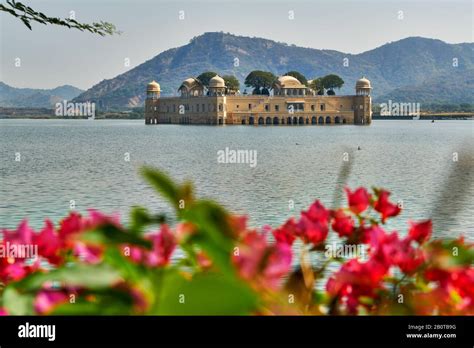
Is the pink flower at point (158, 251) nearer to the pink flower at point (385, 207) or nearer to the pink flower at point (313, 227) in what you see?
the pink flower at point (313, 227)

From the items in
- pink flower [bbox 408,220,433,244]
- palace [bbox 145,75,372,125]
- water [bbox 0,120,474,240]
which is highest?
palace [bbox 145,75,372,125]

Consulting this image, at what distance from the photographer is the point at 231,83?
57.9 m

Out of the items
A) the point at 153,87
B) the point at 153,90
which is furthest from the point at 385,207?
the point at 153,87

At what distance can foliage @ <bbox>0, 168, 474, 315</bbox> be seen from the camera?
540 mm

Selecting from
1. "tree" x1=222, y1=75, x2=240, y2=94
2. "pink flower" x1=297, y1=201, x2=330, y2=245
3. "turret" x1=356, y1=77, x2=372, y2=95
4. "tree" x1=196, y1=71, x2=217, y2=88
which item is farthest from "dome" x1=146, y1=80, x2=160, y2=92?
"pink flower" x1=297, y1=201, x2=330, y2=245

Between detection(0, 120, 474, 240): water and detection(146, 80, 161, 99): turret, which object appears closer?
detection(0, 120, 474, 240): water

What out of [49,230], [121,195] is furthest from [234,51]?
[49,230]

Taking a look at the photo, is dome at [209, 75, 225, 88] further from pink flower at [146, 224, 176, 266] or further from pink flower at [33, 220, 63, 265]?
pink flower at [146, 224, 176, 266]

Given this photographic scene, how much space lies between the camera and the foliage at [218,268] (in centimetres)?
54

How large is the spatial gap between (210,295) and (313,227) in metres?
0.58

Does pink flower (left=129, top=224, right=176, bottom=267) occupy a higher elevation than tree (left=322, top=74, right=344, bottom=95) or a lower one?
lower

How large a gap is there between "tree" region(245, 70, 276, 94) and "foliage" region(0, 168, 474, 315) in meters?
54.7

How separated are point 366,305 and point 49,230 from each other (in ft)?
1.48

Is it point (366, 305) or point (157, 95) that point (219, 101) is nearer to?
point (157, 95)
